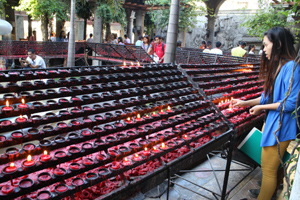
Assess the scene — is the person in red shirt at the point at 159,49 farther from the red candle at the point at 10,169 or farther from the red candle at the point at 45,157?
the red candle at the point at 10,169

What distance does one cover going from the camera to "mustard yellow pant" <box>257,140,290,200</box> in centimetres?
265

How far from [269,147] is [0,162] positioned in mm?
2567

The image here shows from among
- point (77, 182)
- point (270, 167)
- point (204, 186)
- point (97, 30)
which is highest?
point (97, 30)

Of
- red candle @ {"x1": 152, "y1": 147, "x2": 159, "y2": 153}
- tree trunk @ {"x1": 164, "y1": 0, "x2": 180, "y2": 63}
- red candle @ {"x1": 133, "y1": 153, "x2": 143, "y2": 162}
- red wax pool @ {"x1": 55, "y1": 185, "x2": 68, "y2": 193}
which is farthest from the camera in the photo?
tree trunk @ {"x1": 164, "y1": 0, "x2": 180, "y2": 63}

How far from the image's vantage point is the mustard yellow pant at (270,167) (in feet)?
8.69

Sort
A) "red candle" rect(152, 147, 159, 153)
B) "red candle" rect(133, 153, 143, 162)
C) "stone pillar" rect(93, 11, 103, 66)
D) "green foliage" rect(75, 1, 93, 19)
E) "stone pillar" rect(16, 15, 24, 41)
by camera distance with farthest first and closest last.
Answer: "stone pillar" rect(16, 15, 24, 41)
"green foliage" rect(75, 1, 93, 19)
"stone pillar" rect(93, 11, 103, 66)
"red candle" rect(152, 147, 159, 153)
"red candle" rect(133, 153, 143, 162)

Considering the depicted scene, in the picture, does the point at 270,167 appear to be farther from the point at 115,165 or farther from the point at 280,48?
the point at 115,165

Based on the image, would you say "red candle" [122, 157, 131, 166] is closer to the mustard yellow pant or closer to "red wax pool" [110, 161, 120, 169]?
"red wax pool" [110, 161, 120, 169]

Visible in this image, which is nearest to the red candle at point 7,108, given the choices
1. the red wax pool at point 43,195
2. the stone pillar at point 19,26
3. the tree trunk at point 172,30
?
the red wax pool at point 43,195

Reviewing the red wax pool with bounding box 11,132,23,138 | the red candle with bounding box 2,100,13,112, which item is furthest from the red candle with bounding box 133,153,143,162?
the red candle with bounding box 2,100,13,112

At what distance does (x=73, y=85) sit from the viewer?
7.18 feet

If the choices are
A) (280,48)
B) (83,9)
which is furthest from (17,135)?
(83,9)

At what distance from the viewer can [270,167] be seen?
268cm

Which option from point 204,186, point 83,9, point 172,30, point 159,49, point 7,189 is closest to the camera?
point 7,189
